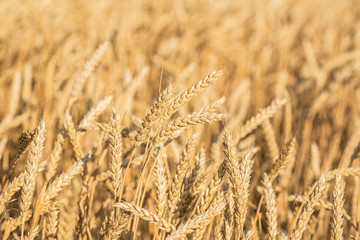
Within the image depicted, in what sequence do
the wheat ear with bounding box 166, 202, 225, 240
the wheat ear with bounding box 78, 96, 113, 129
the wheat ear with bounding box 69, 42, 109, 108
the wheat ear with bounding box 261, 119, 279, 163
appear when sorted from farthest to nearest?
1. the wheat ear with bounding box 261, 119, 279, 163
2. the wheat ear with bounding box 69, 42, 109, 108
3. the wheat ear with bounding box 78, 96, 113, 129
4. the wheat ear with bounding box 166, 202, 225, 240

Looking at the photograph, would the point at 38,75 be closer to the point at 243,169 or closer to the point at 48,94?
the point at 48,94

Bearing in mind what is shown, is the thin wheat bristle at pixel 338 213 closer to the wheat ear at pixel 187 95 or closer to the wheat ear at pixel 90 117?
the wheat ear at pixel 187 95

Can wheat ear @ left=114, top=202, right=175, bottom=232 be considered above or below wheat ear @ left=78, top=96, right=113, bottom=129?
below

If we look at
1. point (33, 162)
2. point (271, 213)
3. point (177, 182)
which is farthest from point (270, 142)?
point (33, 162)

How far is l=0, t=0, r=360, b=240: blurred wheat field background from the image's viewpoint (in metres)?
0.83

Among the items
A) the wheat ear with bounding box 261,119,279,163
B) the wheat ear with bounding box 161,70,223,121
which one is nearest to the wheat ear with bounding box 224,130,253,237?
the wheat ear with bounding box 161,70,223,121

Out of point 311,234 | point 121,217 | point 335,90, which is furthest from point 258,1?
point 121,217

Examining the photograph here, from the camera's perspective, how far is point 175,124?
79 cm

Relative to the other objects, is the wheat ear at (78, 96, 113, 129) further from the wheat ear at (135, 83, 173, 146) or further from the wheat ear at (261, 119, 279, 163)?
the wheat ear at (261, 119, 279, 163)

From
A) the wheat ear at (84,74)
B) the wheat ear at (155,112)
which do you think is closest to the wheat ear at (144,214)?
the wheat ear at (155,112)

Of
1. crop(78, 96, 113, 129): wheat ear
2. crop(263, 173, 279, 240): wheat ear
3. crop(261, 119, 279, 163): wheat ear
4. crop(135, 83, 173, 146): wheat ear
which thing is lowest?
crop(263, 173, 279, 240): wheat ear

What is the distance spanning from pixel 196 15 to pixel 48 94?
8.00 ft

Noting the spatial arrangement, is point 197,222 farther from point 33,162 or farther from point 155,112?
point 33,162

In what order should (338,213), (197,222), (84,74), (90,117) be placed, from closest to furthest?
1. (197,222)
2. (338,213)
3. (90,117)
4. (84,74)
